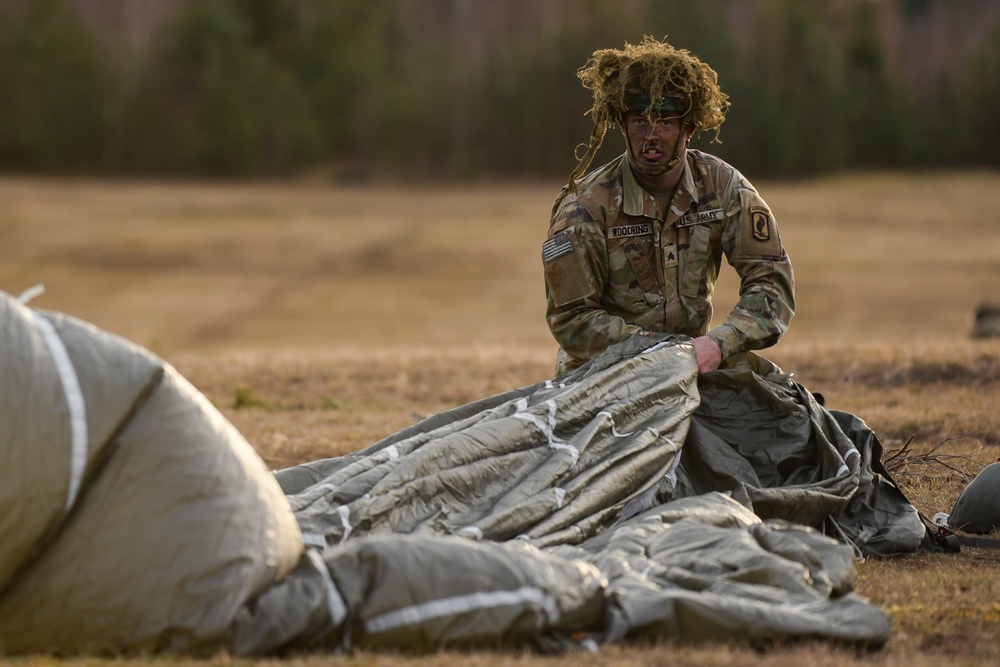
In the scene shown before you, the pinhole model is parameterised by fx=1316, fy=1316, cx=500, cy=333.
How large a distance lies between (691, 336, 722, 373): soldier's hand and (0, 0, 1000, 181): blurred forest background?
34.1 meters

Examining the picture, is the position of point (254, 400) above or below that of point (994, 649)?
below

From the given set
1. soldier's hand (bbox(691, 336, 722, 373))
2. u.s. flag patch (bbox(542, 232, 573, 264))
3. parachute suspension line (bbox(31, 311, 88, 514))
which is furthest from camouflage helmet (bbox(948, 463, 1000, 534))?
parachute suspension line (bbox(31, 311, 88, 514))

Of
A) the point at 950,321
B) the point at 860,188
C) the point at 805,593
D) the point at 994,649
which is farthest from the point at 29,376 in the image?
the point at 860,188

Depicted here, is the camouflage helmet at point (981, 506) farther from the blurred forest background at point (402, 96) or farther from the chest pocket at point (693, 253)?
the blurred forest background at point (402, 96)

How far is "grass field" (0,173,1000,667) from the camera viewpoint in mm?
4957

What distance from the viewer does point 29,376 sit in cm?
352

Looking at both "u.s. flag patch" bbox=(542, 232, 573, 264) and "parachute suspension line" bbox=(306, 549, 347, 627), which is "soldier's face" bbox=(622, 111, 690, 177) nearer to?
"u.s. flag patch" bbox=(542, 232, 573, 264)

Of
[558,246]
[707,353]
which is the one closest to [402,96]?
[558,246]

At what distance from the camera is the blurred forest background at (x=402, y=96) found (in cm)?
4100

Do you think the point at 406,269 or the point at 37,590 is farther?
the point at 406,269

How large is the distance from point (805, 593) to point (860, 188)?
3644cm

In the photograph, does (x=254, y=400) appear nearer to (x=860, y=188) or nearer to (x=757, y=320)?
(x=757, y=320)

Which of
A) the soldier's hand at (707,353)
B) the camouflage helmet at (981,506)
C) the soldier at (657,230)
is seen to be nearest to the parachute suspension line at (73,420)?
the soldier at (657,230)

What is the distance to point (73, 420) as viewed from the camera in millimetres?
3496
